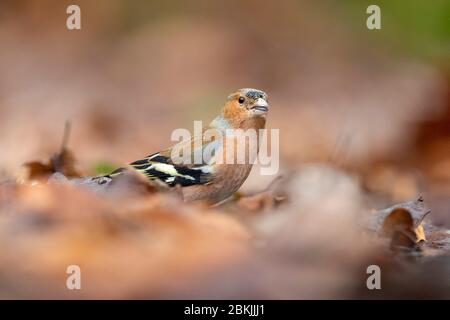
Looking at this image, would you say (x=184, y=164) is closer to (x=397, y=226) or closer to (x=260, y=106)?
(x=260, y=106)

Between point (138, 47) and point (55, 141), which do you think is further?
point (138, 47)

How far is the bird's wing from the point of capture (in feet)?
11.6

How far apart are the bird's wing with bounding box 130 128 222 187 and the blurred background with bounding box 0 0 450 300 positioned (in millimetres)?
1896

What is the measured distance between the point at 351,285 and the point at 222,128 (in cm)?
195

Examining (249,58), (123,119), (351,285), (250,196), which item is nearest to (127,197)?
(351,285)

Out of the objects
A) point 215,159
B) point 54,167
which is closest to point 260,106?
point 215,159

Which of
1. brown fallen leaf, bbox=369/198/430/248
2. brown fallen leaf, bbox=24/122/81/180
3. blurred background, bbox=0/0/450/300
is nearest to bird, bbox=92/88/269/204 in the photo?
brown fallen leaf, bbox=24/122/81/180

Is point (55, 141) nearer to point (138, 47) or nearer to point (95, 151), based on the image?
point (95, 151)

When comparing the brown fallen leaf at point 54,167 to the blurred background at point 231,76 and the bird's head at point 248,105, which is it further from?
the blurred background at point 231,76

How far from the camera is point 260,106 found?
3.97 m

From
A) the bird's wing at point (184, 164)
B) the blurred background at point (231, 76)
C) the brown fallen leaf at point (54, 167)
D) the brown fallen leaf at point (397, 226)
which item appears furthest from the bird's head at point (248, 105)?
the blurred background at point (231, 76)

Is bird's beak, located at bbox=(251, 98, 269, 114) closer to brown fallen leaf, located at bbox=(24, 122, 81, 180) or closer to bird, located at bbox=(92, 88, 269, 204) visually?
bird, located at bbox=(92, 88, 269, 204)

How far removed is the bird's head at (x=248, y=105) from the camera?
13.1ft

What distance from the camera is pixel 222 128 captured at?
4043 millimetres
